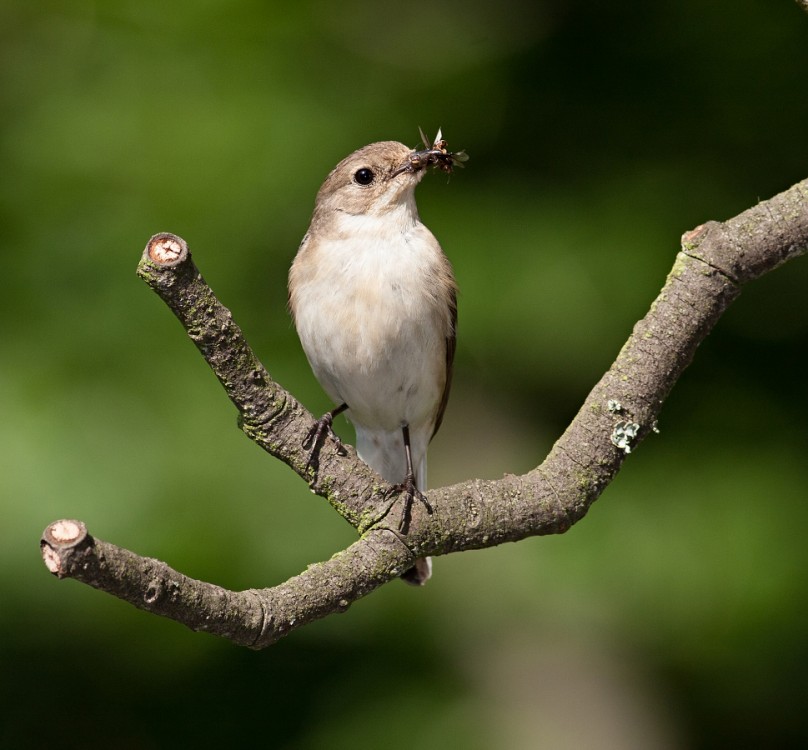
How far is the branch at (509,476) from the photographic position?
2.79 meters

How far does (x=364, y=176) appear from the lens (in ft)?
14.1

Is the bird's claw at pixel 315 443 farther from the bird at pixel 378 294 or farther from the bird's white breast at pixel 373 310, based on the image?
the bird's white breast at pixel 373 310

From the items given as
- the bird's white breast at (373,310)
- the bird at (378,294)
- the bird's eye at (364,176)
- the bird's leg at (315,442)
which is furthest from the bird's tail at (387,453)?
the bird's leg at (315,442)

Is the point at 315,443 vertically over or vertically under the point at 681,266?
under

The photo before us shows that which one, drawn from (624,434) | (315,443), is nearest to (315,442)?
(315,443)

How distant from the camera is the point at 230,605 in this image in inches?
101

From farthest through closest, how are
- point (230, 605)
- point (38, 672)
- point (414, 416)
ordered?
point (38, 672) → point (414, 416) → point (230, 605)

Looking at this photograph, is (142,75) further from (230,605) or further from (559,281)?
(230,605)

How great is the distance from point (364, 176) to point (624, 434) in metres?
1.70

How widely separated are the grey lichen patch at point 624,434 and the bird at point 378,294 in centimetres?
107

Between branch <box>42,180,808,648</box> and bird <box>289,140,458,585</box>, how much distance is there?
0.93 metres

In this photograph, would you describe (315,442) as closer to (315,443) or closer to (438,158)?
(315,443)

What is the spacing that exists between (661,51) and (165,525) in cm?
389

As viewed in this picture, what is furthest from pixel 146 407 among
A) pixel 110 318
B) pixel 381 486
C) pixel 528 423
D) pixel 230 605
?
pixel 230 605
